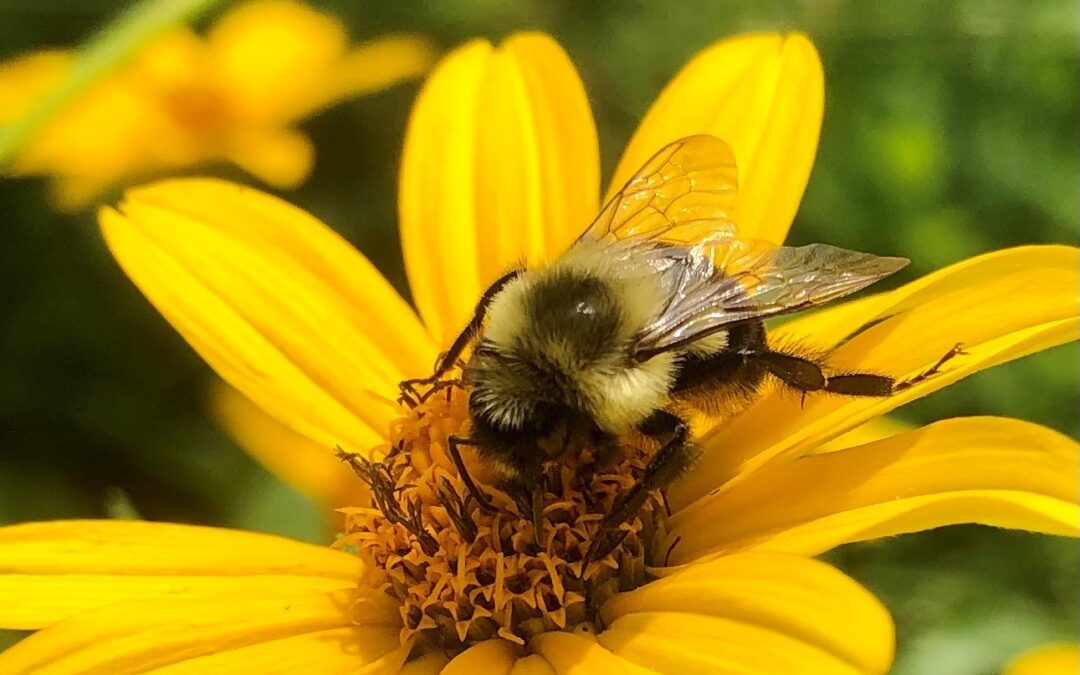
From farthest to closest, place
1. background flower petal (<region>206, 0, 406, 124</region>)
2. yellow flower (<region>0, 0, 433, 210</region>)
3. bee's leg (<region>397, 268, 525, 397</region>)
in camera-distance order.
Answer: background flower petal (<region>206, 0, 406, 124</region>) → yellow flower (<region>0, 0, 433, 210</region>) → bee's leg (<region>397, 268, 525, 397</region>)

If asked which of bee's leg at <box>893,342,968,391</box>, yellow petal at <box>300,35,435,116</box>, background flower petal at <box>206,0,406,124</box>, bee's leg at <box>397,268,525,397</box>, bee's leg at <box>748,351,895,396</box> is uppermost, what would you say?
background flower petal at <box>206,0,406,124</box>

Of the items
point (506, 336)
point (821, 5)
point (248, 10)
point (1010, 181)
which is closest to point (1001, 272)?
point (506, 336)

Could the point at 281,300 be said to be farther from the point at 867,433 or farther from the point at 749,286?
the point at 867,433

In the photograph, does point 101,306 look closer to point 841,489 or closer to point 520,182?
point 520,182

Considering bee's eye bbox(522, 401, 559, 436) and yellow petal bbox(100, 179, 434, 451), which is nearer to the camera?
bee's eye bbox(522, 401, 559, 436)

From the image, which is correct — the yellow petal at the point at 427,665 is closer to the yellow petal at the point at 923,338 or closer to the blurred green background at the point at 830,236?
the yellow petal at the point at 923,338

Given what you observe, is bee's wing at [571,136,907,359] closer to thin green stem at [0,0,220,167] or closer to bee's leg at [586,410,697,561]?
bee's leg at [586,410,697,561]

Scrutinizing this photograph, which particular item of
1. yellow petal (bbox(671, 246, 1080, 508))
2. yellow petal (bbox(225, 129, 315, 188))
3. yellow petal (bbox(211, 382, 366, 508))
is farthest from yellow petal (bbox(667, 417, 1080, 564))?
yellow petal (bbox(225, 129, 315, 188))
